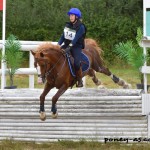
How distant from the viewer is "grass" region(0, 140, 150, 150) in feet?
27.9

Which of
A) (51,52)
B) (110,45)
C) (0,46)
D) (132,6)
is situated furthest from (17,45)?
(132,6)

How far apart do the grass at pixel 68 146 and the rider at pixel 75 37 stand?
→ 0.99m

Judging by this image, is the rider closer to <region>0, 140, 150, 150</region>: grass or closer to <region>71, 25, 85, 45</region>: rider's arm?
<region>71, 25, 85, 45</region>: rider's arm

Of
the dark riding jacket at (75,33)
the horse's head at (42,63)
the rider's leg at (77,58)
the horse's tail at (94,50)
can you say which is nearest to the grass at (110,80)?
the horse's tail at (94,50)

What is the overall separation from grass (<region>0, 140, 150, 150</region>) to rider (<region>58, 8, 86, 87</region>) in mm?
990

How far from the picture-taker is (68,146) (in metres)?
8.69

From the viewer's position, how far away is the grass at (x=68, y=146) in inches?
335

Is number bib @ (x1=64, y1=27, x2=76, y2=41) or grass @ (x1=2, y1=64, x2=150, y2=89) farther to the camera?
grass @ (x1=2, y1=64, x2=150, y2=89)

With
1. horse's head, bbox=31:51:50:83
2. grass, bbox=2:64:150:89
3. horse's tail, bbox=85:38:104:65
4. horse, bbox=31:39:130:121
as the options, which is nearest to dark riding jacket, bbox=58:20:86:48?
horse, bbox=31:39:130:121

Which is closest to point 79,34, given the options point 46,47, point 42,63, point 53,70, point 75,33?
point 75,33

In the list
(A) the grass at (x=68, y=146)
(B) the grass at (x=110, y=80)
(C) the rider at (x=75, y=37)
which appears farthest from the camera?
(B) the grass at (x=110, y=80)

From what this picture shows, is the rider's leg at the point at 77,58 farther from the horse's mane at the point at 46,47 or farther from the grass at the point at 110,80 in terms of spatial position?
the grass at the point at 110,80

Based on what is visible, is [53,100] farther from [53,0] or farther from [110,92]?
[53,0]

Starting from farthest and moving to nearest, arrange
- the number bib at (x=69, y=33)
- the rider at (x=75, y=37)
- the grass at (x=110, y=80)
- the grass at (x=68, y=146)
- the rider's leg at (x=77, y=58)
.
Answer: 1. the grass at (x=110, y=80)
2. the rider's leg at (x=77, y=58)
3. the number bib at (x=69, y=33)
4. the rider at (x=75, y=37)
5. the grass at (x=68, y=146)
